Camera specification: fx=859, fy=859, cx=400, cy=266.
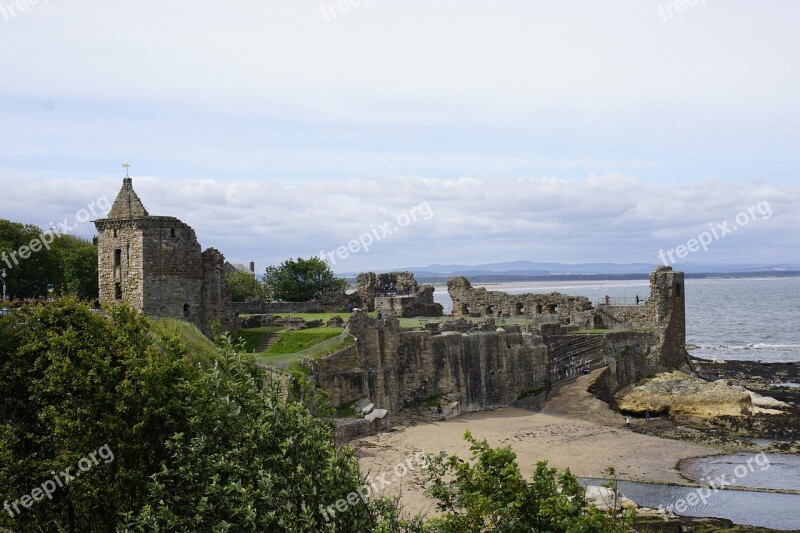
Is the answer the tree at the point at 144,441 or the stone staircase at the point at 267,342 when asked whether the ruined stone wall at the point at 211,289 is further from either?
the tree at the point at 144,441

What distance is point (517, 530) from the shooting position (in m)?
16.7

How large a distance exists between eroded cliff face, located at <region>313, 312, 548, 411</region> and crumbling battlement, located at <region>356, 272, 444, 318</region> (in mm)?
8043

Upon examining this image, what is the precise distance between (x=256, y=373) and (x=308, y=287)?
44523 millimetres

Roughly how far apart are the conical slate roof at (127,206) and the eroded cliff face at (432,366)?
10.7 m

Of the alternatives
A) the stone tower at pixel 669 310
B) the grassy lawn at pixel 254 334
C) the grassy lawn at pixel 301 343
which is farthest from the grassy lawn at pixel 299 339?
the stone tower at pixel 669 310

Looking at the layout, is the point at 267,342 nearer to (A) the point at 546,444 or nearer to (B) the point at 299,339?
(B) the point at 299,339

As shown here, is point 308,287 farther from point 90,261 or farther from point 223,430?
point 223,430

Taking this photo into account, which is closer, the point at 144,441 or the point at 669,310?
the point at 144,441

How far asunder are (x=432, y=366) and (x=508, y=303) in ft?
59.8

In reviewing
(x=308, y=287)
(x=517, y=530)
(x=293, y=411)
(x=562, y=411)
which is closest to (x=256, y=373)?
(x=293, y=411)

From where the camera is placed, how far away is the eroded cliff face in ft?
140

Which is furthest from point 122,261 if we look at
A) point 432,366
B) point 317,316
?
point 432,366

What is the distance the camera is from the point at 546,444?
139 feet

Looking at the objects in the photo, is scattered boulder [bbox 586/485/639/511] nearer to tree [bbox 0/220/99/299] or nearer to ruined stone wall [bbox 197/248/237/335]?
ruined stone wall [bbox 197/248/237/335]
